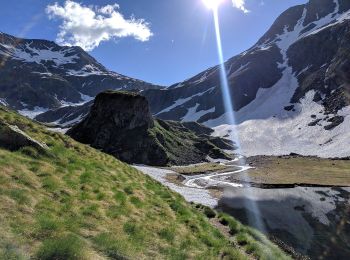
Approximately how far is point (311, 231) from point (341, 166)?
82327 millimetres

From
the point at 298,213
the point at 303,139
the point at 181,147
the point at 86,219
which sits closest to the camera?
the point at 86,219

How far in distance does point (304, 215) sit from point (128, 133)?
7911 cm

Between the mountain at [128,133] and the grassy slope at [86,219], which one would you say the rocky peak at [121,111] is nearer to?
the mountain at [128,133]

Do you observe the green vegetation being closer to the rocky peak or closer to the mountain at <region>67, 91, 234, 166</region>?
the mountain at <region>67, 91, 234, 166</region>

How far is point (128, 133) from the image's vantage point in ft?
380

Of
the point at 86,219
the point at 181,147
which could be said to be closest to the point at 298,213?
the point at 86,219

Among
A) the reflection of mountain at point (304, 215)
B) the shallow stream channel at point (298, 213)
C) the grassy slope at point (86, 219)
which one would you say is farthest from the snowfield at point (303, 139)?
the grassy slope at point (86, 219)

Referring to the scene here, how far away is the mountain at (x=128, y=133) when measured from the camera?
112m

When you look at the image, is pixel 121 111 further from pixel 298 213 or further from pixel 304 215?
pixel 304 215

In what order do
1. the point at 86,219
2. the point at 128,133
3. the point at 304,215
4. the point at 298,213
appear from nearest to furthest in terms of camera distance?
the point at 86,219, the point at 304,215, the point at 298,213, the point at 128,133

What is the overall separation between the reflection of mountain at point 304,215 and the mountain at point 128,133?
164 ft

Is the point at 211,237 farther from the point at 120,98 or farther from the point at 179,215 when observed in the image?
the point at 120,98

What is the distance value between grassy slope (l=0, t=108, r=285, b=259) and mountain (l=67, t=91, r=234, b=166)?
278 ft

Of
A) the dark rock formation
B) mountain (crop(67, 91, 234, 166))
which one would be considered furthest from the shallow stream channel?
mountain (crop(67, 91, 234, 166))
